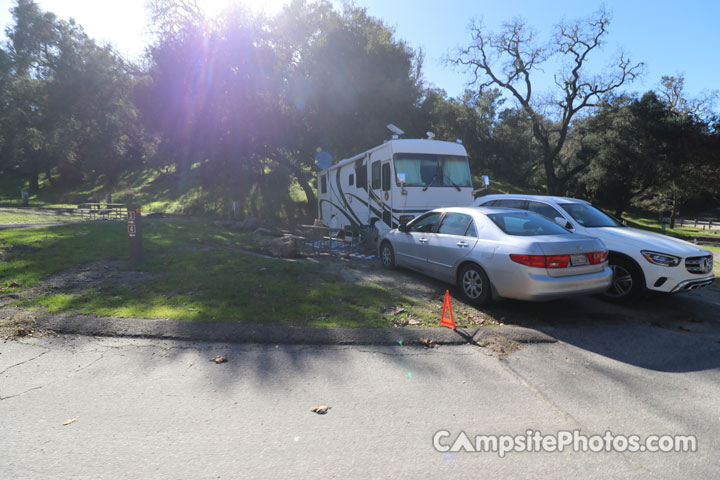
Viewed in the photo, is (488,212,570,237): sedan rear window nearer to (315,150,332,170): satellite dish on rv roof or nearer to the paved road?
the paved road

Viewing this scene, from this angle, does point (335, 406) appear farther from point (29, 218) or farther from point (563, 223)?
point (29, 218)

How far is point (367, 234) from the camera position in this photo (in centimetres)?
1192

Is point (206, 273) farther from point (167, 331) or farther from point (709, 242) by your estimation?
point (709, 242)

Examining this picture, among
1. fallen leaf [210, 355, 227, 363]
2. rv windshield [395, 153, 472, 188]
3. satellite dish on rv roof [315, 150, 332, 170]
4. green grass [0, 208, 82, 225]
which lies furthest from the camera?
satellite dish on rv roof [315, 150, 332, 170]

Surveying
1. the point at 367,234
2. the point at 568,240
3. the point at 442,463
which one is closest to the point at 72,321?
the point at 442,463

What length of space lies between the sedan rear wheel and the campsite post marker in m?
6.35

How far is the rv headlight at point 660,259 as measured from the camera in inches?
229

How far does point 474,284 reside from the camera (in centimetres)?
588

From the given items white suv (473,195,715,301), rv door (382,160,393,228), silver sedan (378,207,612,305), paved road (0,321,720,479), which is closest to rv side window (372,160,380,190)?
rv door (382,160,393,228)

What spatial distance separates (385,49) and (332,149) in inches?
233

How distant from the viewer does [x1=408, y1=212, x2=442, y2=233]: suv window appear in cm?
725

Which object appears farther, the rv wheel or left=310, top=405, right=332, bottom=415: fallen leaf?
the rv wheel

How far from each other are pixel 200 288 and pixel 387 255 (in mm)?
4001

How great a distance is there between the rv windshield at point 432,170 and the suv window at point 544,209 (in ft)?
10.2
